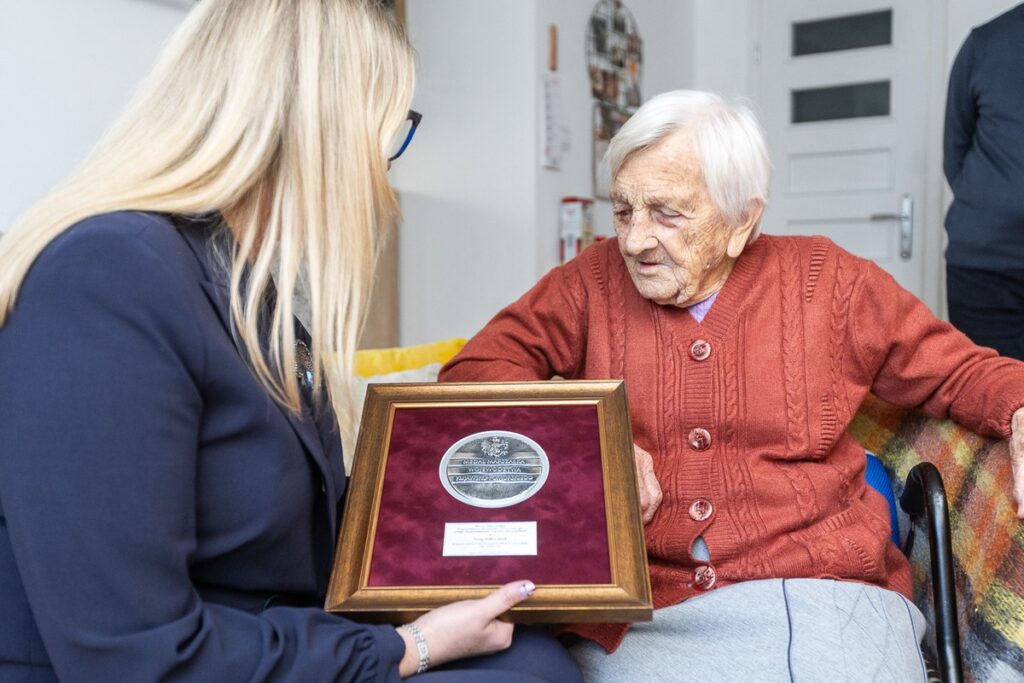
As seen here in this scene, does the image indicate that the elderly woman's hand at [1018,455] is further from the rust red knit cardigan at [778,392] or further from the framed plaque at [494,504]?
the framed plaque at [494,504]

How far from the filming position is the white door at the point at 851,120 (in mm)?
4676

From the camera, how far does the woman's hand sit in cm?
100

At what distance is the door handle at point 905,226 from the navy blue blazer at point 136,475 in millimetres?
4348

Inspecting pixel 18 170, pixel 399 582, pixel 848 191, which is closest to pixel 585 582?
pixel 399 582

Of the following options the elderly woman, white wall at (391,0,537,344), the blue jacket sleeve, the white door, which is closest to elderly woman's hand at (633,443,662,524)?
the elderly woman

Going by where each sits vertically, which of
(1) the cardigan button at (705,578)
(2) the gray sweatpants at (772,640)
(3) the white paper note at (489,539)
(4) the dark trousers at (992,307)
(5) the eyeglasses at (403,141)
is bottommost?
(2) the gray sweatpants at (772,640)

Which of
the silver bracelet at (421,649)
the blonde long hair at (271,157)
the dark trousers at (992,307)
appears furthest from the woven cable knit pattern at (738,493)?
the dark trousers at (992,307)

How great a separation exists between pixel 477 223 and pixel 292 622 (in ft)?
10.2

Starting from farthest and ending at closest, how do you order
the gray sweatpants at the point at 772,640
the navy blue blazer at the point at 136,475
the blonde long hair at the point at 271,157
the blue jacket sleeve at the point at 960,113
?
1. the blue jacket sleeve at the point at 960,113
2. the gray sweatpants at the point at 772,640
3. the blonde long hair at the point at 271,157
4. the navy blue blazer at the point at 136,475

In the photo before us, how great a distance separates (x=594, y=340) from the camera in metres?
1.59

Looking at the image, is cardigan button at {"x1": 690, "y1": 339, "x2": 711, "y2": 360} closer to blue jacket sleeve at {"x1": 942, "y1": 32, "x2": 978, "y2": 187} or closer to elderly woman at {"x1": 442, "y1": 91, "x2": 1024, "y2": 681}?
elderly woman at {"x1": 442, "y1": 91, "x2": 1024, "y2": 681}

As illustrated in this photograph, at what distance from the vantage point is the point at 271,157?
0.97m

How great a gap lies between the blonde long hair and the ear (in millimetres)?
715

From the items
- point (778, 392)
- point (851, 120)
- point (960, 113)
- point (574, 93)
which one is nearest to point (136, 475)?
point (778, 392)
